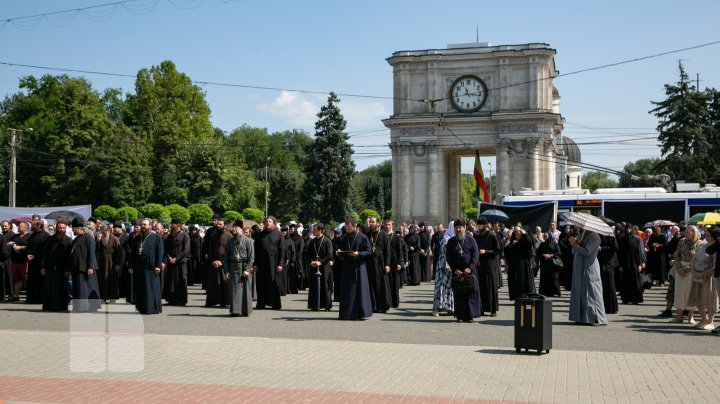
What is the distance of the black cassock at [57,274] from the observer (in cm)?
1909

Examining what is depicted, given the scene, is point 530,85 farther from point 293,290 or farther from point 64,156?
point 293,290

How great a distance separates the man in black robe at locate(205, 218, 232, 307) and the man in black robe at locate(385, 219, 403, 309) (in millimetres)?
4141

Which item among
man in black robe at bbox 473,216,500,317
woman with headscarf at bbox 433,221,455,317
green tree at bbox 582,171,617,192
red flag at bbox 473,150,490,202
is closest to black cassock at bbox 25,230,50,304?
woman with headscarf at bbox 433,221,455,317

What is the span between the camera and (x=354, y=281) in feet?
57.3

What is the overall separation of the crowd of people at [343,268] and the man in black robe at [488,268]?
2 centimetres

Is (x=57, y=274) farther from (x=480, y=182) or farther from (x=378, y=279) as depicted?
(x=480, y=182)

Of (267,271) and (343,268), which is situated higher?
(343,268)

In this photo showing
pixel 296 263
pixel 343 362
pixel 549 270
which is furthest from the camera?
pixel 296 263

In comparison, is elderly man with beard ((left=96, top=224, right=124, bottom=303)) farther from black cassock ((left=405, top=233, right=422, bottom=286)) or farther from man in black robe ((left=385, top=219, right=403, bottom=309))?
black cassock ((left=405, top=233, right=422, bottom=286))

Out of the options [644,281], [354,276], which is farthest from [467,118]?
[354,276]

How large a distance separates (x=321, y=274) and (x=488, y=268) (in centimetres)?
392

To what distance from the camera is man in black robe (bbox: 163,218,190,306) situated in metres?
20.9

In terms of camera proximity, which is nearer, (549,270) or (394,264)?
(394,264)

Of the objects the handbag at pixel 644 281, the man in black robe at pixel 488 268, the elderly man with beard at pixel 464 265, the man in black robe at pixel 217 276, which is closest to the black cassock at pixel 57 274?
the man in black robe at pixel 217 276
